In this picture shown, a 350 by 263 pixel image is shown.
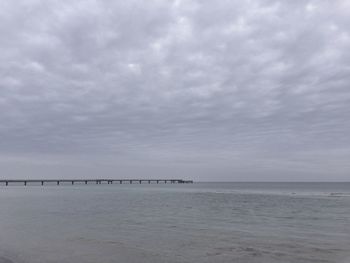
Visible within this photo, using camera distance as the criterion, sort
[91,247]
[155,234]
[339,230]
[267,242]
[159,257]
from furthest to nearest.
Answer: [339,230]
[155,234]
[267,242]
[91,247]
[159,257]

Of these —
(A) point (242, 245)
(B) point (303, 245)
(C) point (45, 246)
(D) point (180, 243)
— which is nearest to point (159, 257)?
(D) point (180, 243)

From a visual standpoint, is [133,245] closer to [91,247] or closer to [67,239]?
[91,247]

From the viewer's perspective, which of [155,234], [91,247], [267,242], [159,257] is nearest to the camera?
[159,257]

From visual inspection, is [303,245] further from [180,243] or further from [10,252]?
[10,252]

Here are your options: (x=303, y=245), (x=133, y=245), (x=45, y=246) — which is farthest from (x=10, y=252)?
(x=303, y=245)

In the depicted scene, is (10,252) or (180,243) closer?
(10,252)

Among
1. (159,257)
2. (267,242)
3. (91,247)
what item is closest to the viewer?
(159,257)

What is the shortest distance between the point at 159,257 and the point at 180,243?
4.08 meters

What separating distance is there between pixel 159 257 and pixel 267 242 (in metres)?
8.01

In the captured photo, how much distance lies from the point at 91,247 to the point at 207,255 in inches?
274

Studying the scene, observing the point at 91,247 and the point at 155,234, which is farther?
the point at 155,234

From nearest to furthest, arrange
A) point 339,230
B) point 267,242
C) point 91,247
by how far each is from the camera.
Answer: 1. point 91,247
2. point 267,242
3. point 339,230

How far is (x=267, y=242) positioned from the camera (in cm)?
2380

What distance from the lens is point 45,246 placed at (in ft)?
72.8
